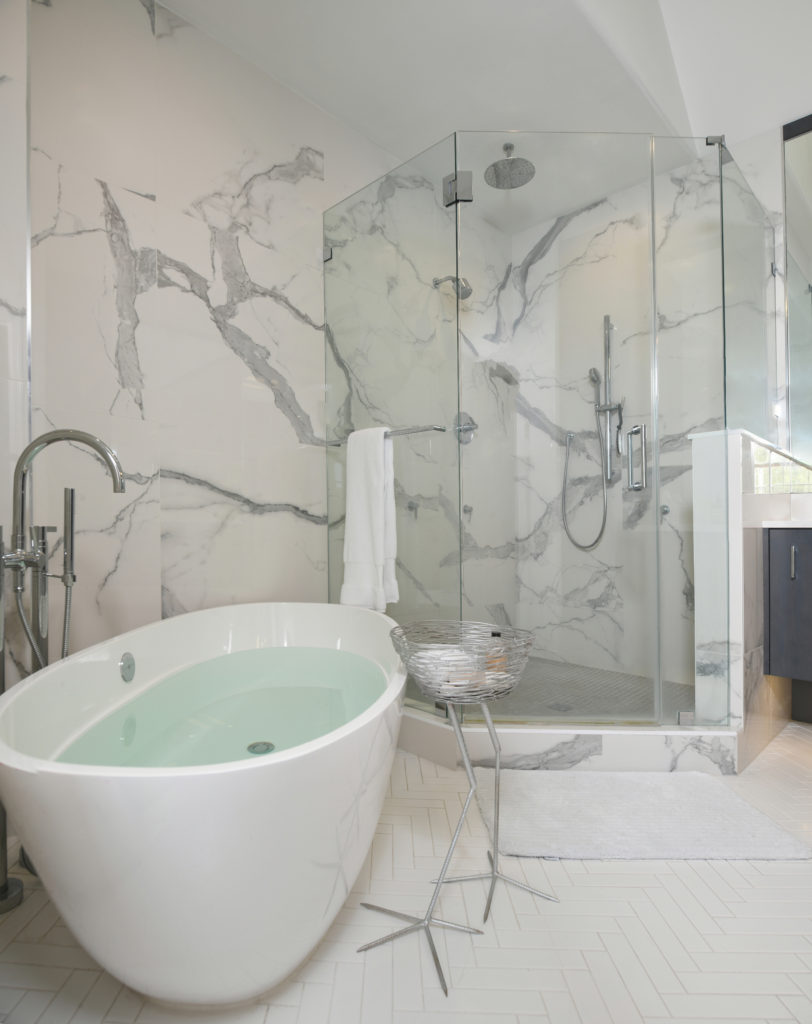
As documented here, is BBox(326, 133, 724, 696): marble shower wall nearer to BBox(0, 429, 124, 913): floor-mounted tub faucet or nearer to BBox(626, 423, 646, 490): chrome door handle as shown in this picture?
BBox(626, 423, 646, 490): chrome door handle

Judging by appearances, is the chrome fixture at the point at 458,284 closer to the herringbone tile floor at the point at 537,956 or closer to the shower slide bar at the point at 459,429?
the shower slide bar at the point at 459,429

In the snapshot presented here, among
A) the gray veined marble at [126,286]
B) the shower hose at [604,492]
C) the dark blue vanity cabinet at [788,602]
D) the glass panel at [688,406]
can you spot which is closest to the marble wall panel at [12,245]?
the gray veined marble at [126,286]

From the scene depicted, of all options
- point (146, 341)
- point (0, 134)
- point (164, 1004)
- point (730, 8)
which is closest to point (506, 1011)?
point (164, 1004)

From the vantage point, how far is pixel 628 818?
1760 millimetres

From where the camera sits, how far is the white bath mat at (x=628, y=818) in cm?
159

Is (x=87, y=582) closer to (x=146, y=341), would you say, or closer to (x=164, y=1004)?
(x=146, y=341)

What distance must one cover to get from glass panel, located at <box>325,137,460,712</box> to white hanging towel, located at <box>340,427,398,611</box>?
0.17ft

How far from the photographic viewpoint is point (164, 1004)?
1.07m

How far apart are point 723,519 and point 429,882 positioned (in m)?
1.57

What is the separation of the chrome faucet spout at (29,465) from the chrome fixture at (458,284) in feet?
4.67

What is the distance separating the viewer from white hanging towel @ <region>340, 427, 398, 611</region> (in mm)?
2336

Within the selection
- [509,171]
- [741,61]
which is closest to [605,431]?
[509,171]

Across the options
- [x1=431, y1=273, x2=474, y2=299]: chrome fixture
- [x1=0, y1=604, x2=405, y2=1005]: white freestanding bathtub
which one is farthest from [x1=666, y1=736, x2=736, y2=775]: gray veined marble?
[x1=431, y1=273, x2=474, y2=299]: chrome fixture

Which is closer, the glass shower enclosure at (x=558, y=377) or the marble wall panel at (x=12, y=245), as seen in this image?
the marble wall panel at (x=12, y=245)
